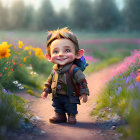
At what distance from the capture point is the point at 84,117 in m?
4.54

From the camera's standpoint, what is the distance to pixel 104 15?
4216 cm

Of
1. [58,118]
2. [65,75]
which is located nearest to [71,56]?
[65,75]

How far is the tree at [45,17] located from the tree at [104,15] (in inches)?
286

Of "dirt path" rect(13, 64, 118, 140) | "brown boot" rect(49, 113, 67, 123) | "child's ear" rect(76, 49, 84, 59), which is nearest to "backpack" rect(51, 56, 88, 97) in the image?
"child's ear" rect(76, 49, 84, 59)

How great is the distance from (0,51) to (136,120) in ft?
9.10

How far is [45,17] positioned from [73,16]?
18.0ft

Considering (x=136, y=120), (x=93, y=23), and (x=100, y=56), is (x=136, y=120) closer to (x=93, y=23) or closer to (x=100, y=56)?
(x=100, y=56)

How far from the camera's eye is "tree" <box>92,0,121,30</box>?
42.0m

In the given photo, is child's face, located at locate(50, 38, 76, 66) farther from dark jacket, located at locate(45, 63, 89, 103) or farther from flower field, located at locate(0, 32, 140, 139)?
flower field, located at locate(0, 32, 140, 139)

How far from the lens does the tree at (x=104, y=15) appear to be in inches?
1654

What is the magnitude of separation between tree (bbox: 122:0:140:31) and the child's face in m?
36.5

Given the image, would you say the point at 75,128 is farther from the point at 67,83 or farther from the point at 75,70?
the point at 75,70

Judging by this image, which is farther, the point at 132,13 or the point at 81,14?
the point at 81,14

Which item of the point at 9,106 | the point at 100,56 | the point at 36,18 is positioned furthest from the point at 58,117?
the point at 36,18
